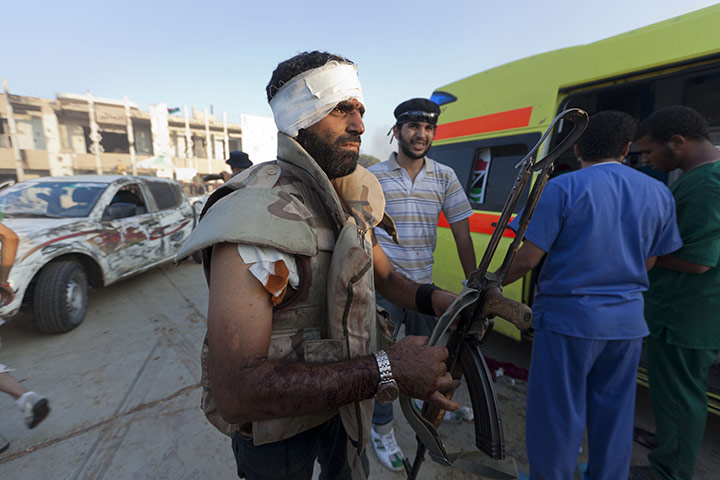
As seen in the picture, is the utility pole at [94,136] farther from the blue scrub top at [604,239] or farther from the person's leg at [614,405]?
the person's leg at [614,405]

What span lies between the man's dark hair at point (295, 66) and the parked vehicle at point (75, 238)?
3.80 meters

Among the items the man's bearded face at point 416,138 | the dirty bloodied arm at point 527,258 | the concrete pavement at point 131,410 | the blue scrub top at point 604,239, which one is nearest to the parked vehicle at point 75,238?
the concrete pavement at point 131,410

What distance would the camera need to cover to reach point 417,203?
2.37 metres

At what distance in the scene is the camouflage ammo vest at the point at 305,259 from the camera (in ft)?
2.89

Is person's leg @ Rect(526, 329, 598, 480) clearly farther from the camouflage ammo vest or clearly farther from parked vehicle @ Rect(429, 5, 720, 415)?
the camouflage ammo vest

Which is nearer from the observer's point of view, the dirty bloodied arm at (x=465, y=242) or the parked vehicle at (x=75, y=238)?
the dirty bloodied arm at (x=465, y=242)

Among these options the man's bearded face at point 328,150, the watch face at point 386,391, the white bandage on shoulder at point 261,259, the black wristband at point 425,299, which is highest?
the man's bearded face at point 328,150

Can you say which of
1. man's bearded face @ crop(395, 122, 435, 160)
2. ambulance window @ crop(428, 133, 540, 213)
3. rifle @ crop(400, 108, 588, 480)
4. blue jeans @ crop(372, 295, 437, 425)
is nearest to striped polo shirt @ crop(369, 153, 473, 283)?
man's bearded face @ crop(395, 122, 435, 160)

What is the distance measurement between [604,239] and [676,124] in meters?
0.99

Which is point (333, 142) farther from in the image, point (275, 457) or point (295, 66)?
point (275, 457)

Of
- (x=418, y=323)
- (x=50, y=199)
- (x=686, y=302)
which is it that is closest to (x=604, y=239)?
(x=686, y=302)

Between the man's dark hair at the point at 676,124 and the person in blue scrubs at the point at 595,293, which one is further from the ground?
the man's dark hair at the point at 676,124

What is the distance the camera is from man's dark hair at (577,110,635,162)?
168 centimetres

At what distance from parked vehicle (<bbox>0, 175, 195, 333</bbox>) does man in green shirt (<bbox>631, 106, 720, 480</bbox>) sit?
5.43 meters
